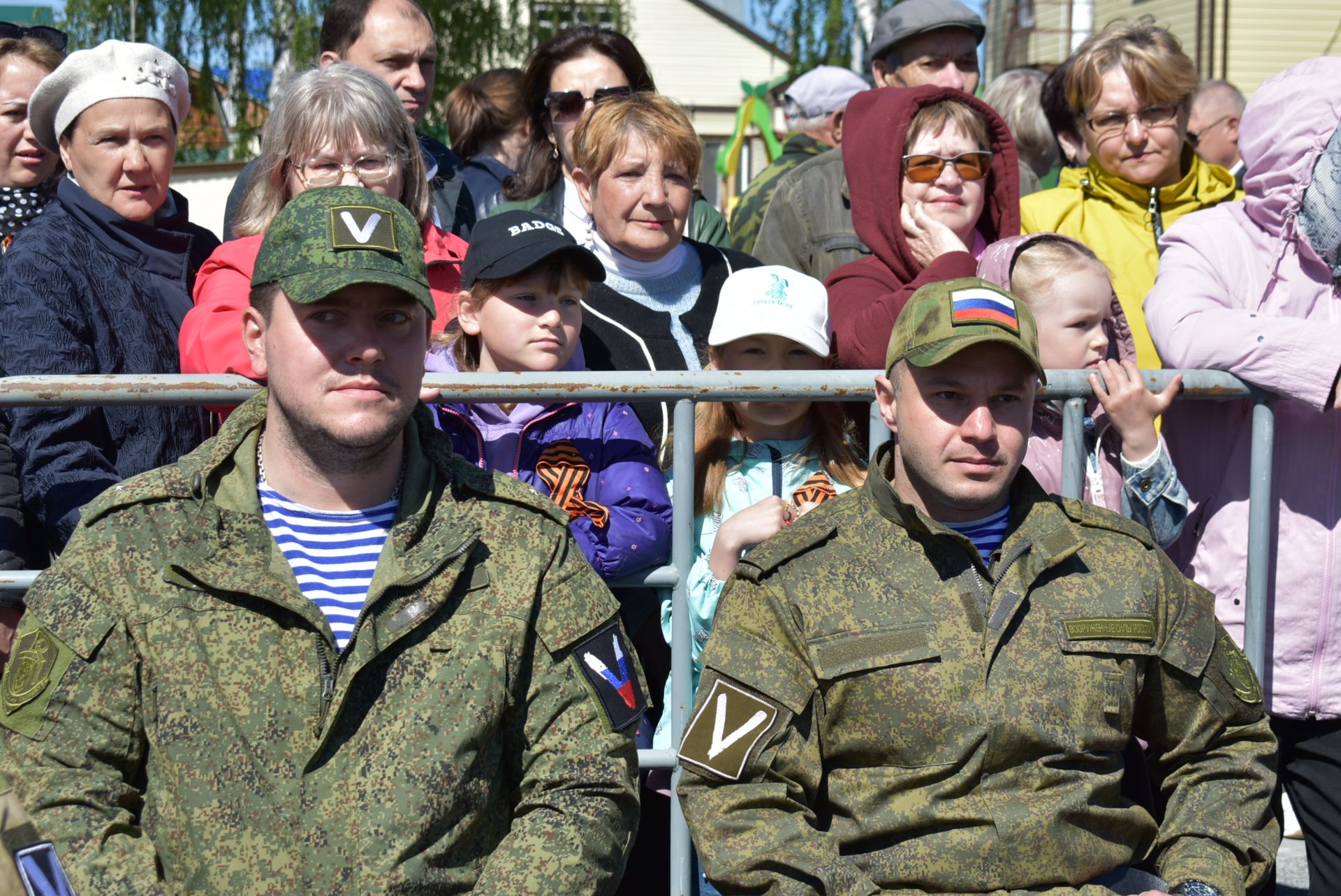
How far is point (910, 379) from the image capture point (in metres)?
3.00

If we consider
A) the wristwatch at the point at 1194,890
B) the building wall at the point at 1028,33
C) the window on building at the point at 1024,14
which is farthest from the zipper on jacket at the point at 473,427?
the window on building at the point at 1024,14

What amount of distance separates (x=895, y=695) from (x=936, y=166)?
1.99 meters

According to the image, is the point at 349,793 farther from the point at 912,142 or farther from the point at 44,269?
the point at 912,142

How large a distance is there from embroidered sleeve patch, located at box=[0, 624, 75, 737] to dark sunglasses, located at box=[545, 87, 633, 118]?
2.86 metres

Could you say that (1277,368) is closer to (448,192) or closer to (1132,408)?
(1132,408)

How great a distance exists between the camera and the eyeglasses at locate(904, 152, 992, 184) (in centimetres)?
425

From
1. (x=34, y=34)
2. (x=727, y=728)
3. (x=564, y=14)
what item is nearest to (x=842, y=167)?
(x=727, y=728)

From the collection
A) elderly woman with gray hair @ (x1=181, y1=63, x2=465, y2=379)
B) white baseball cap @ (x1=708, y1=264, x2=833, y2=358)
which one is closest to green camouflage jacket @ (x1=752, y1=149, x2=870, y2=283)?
white baseball cap @ (x1=708, y1=264, x2=833, y2=358)

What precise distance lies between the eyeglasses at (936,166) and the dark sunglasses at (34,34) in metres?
2.83

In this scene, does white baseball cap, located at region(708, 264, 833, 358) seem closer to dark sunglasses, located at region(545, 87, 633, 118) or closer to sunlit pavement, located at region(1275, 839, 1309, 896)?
dark sunglasses, located at region(545, 87, 633, 118)

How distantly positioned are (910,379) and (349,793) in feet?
4.52

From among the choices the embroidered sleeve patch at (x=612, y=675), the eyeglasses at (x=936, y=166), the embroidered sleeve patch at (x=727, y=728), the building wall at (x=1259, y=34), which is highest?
the building wall at (x=1259, y=34)

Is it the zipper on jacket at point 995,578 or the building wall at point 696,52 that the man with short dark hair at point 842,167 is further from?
the building wall at point 696,52

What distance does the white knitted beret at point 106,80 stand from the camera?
398cm
